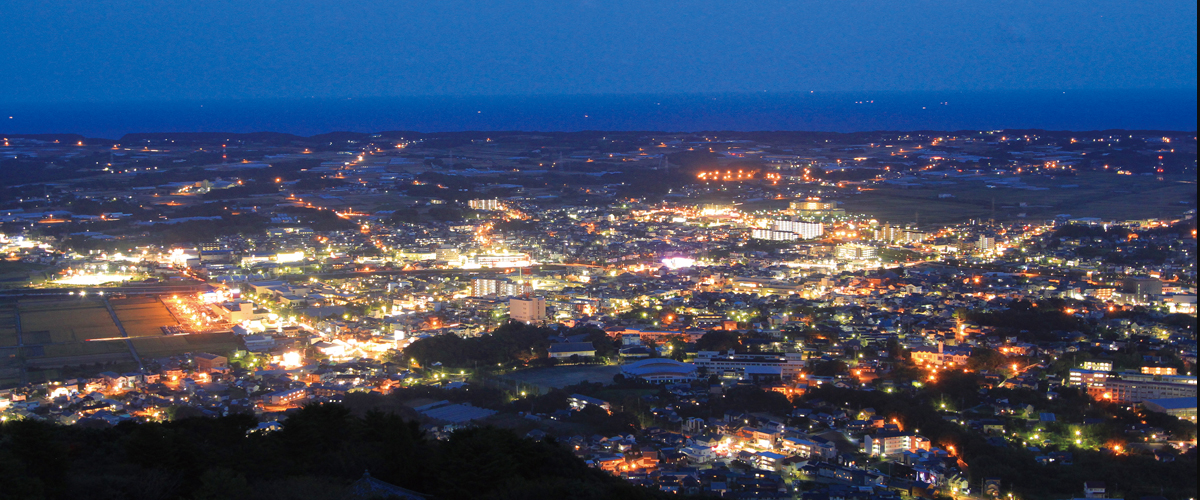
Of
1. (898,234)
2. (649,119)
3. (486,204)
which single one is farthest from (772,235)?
(649,119)

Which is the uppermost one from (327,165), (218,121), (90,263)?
(218,121)

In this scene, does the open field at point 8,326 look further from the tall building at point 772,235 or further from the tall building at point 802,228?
the tall building at point 802,228

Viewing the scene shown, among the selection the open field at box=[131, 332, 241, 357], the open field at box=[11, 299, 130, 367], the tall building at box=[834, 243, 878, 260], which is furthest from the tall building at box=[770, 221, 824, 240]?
the open field at box=[11, 299, 130, 367]

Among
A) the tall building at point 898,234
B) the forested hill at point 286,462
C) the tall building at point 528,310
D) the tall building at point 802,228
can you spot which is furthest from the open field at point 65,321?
the tall building at point 898,234

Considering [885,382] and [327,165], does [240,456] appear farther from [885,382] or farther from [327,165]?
[327,165]

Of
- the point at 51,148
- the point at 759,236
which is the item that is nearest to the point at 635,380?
the point at 759,236

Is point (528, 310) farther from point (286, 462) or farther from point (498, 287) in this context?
point (286, 462)
